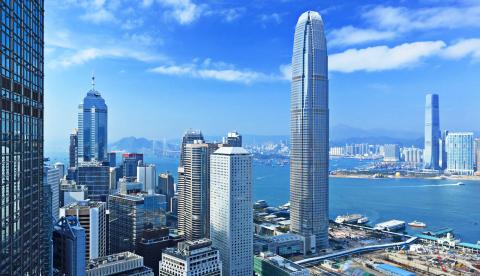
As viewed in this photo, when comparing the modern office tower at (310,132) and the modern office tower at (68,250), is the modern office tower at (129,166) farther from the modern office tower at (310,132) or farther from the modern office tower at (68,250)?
the modern office tower at (68,250)

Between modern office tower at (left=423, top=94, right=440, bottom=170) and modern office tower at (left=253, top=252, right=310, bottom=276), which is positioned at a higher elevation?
modern office tower at (left=423, top=94, right=440, bottom=170)

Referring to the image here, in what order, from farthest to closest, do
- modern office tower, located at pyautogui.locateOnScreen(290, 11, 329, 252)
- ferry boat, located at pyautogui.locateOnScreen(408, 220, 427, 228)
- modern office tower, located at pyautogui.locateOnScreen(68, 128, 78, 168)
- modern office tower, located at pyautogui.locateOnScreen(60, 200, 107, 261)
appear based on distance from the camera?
1. modern office tower, located at pyautogui.locateOnScreen(68, 128, 78, 168)
2. ferry boat, located at pyautogui.locateOnScreen(408, 220, 427, 228)
3. modern office tower, located at pyautogui.locateOnScreen(290, 11, 329, 252)
4. modern office tower, located at pyautogui.locateOnScreen(60, 200, 107, 261)

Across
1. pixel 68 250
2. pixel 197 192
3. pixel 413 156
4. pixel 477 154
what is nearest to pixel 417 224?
pixel 197 192


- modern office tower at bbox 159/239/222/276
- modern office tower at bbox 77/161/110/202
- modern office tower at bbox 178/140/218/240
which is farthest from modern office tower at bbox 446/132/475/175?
modern office tower at bbox 159/239/222/276

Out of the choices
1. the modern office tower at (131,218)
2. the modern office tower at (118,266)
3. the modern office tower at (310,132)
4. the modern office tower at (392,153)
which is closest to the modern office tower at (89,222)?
the modern office tower at (131,218)

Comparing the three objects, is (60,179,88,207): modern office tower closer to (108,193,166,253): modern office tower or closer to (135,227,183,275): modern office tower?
(108,193,166,253): modern office tower

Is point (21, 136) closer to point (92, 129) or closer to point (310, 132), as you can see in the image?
point (310, 132)

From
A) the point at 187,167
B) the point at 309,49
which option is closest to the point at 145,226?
the point at 187,167
